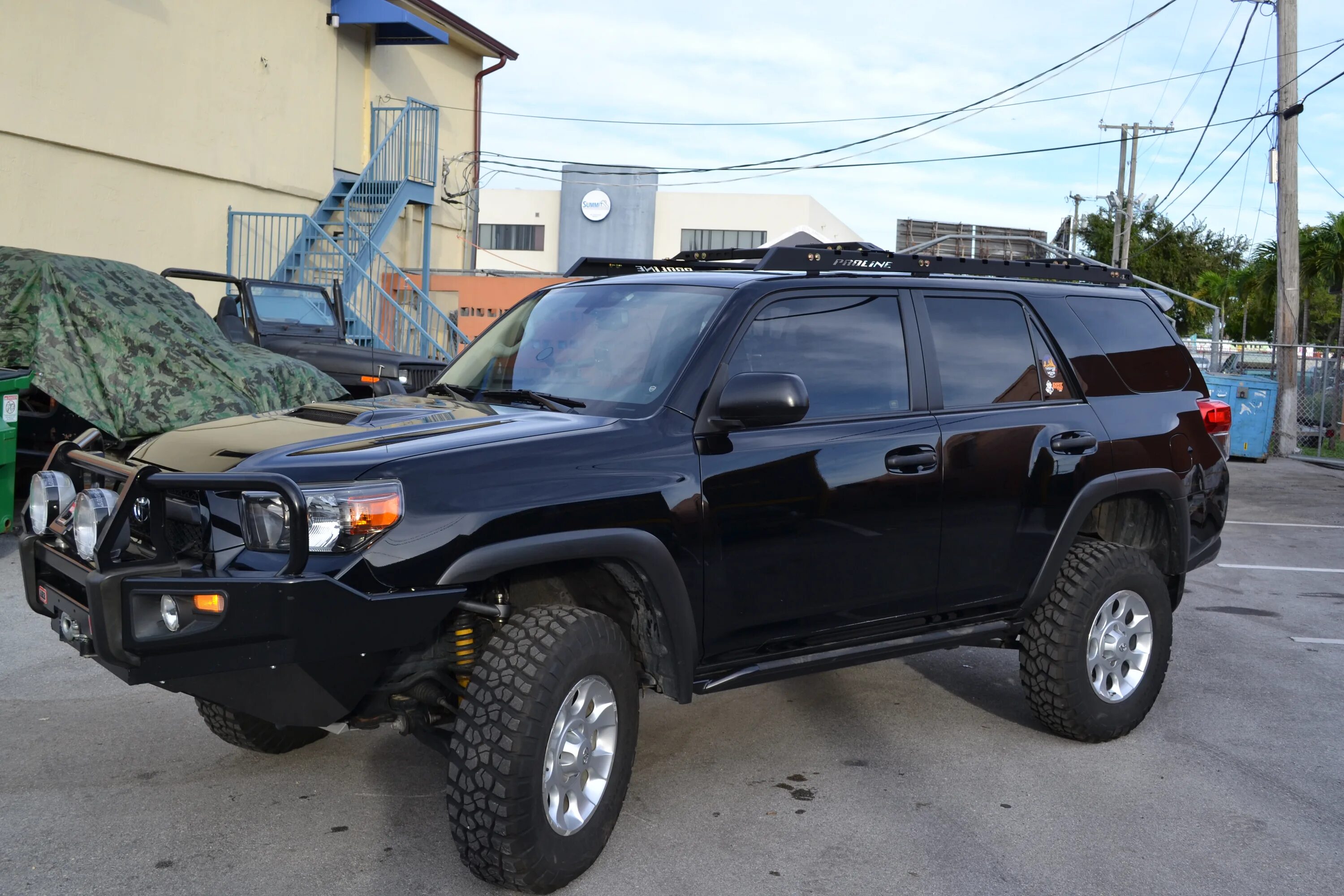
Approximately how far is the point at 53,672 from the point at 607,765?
10.9ft

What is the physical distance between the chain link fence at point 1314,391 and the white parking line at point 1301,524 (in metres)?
8.14

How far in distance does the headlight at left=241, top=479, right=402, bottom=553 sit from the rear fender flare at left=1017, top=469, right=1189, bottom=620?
2.82 metres

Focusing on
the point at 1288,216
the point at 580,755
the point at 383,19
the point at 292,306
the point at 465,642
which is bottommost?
the point at 580,755

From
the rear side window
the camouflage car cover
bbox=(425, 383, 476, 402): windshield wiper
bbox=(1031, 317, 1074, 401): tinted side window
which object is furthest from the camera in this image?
the camouflage car cover

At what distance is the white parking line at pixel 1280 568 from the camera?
9.77 meters

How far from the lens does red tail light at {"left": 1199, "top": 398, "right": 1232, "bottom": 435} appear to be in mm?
5793

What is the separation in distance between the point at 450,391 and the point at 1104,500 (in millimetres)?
2769

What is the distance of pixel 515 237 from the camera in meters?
58.3

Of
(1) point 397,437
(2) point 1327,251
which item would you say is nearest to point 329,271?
(1) point 397,437

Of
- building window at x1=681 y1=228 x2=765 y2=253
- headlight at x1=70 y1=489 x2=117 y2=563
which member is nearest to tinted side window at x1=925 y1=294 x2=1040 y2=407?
headlight at x1=70 y1=489 x2=117 y2=563

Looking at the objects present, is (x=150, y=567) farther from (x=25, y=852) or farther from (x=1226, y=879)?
(x=1226, y=879)

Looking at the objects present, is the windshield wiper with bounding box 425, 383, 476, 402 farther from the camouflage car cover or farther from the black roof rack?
the camouflage car cover

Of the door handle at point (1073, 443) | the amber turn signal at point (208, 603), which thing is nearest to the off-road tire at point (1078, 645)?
the door handle at point (1073, 443)

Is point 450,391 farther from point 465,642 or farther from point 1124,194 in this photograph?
point 1124,194
